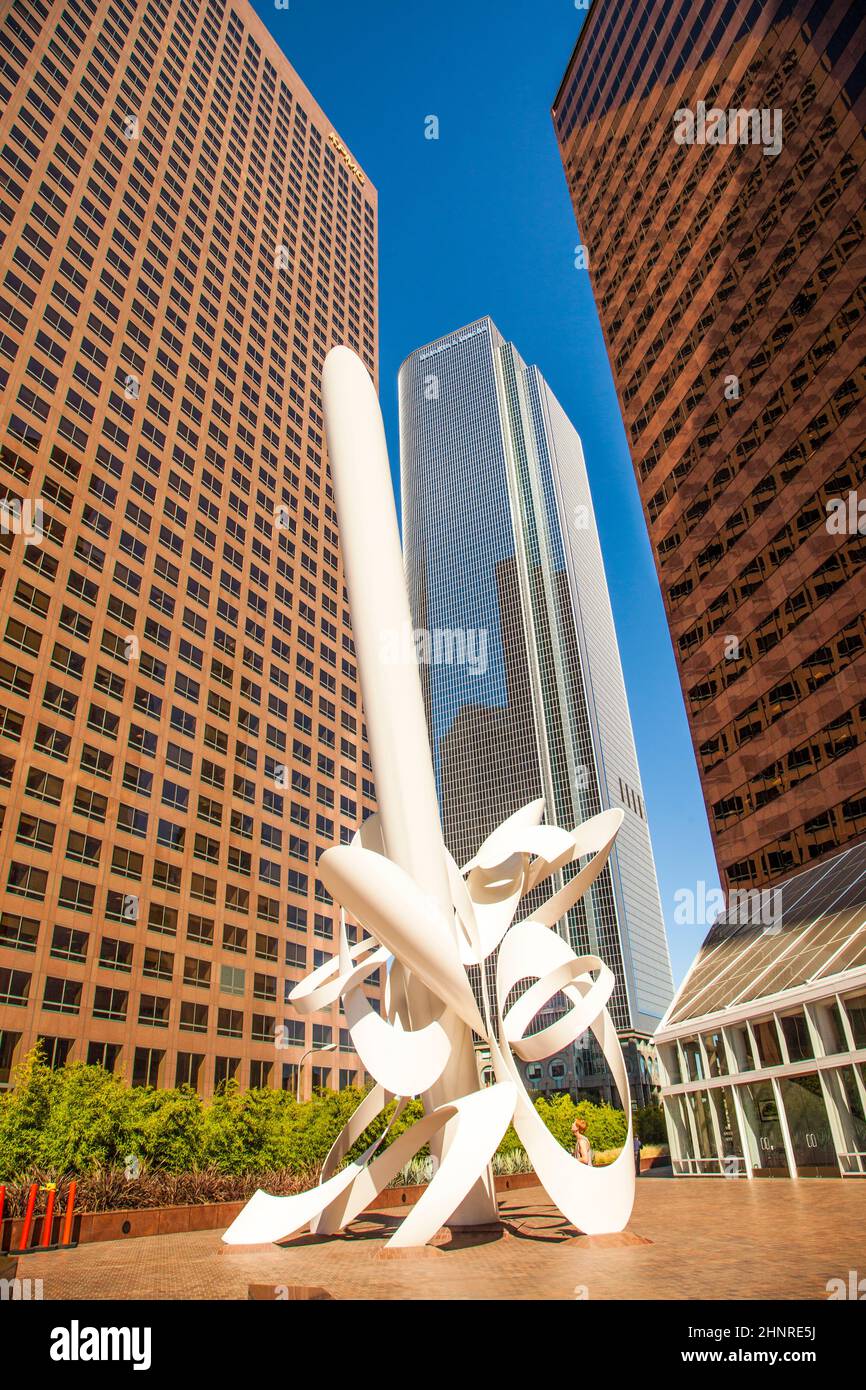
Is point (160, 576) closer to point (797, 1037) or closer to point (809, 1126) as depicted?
point (797, 1037)

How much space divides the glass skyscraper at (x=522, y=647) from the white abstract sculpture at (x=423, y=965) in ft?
393

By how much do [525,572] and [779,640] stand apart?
123161 mm

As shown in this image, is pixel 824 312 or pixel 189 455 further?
pixel 189 455

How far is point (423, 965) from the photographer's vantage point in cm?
1380

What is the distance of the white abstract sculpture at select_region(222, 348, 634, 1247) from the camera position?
12.9 meters

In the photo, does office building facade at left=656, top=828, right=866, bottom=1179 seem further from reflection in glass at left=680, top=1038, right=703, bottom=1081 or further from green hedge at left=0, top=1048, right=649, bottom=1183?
green hedge at left=0, top=1048, right=649, bottom=1183

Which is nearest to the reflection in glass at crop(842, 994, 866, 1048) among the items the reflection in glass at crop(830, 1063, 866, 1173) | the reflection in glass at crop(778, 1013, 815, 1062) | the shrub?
the reflection in glass at crop(830, 1063, 866, 1173)

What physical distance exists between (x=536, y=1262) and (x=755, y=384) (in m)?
53.6

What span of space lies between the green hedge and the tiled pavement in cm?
484

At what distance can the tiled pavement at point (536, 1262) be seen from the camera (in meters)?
8.53

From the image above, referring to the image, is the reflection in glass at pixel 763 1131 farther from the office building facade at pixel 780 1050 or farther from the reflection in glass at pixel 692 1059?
the reflection in glass at pixel 692 1059

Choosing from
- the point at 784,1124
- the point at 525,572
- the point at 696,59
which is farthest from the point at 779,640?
the point at 525,572

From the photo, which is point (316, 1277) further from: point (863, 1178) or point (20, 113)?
point (20, 113)

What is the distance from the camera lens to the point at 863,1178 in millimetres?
20375
